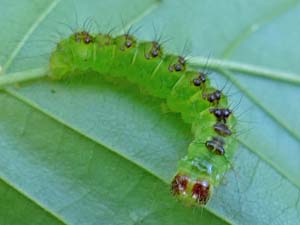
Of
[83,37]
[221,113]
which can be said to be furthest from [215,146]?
[83,37]

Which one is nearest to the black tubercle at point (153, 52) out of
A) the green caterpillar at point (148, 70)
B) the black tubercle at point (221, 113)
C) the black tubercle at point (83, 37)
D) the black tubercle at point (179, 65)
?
the green caterpillar at point (148, 70)

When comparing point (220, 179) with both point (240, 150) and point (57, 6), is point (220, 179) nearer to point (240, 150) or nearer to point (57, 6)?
point (240, 150)

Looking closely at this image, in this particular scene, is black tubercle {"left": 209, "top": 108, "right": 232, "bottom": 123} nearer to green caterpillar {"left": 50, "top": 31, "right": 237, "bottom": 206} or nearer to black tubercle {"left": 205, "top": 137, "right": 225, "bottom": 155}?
green caterpillar {"left": 50, "top": 31, "right": 237, "bottom": 206}

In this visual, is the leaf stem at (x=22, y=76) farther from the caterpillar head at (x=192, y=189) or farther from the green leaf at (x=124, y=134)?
the caterpillar head at (x=192, y=189)

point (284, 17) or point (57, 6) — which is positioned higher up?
point (284, 17)

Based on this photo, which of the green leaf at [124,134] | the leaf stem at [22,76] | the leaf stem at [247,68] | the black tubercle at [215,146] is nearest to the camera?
the black tubercle at [215,146]

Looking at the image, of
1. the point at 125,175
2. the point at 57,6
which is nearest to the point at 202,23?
the point at 57,6
